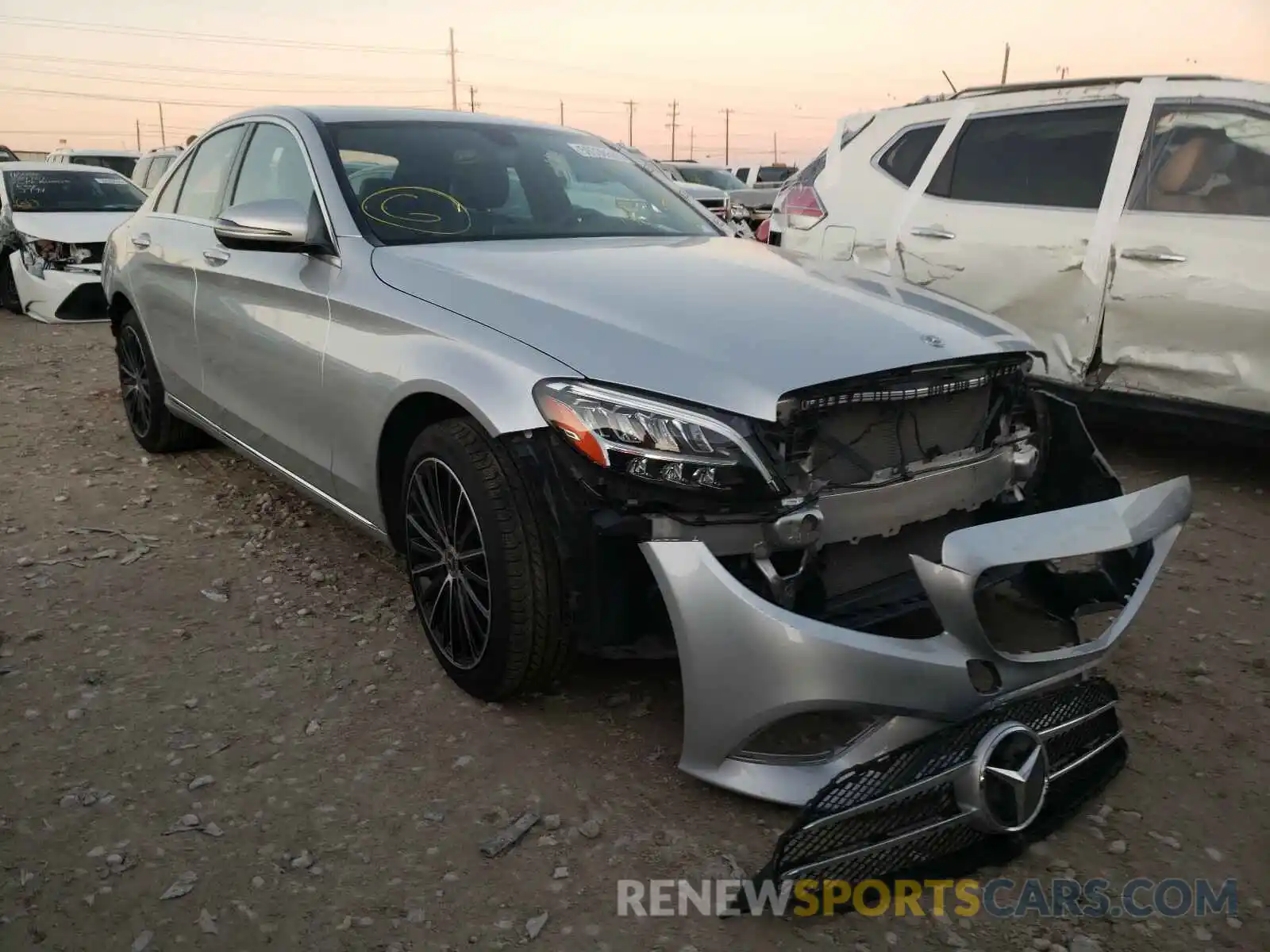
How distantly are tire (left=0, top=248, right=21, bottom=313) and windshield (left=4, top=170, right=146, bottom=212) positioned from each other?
22.6 inches

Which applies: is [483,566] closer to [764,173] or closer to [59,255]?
[59,255]

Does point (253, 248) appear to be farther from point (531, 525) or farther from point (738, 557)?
point (738, 557)

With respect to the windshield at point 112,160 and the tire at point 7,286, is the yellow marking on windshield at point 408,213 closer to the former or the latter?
the tire at point 7,286

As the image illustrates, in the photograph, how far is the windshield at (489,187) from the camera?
3.36 meters

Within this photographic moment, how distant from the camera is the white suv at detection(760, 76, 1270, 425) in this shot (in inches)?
177

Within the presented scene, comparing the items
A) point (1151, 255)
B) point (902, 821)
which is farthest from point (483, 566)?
point (1151, 255)

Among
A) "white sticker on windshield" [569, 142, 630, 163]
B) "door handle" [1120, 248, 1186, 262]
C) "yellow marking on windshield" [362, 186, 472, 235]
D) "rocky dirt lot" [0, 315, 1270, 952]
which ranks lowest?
"rocky dirt lot" [0, 315, 1270, 952]

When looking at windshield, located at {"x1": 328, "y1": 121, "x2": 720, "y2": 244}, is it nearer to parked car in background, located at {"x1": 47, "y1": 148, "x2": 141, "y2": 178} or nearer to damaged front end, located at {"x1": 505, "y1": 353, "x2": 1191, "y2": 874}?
damaged front end, located at {"x1": 505, "y1": 353, "x2": 1191, "y2": 874}

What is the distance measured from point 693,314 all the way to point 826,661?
95 centimetres

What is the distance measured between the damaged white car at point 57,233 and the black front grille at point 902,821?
8.06 metres

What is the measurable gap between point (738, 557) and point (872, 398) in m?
0.50

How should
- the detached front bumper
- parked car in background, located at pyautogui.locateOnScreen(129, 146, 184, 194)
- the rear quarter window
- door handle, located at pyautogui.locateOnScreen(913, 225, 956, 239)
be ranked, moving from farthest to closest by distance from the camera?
parked car in background, located at pyautogui.locateOnScreen(129, 146, 184, 194), the detached front bumper, the rear quarter window, door handle, located at pyautogui.locateOnScreen(913, 225, 956, 239)

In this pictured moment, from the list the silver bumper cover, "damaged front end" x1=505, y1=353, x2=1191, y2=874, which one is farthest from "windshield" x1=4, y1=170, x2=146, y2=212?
the silver bumper cover

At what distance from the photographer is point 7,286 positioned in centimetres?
1113
